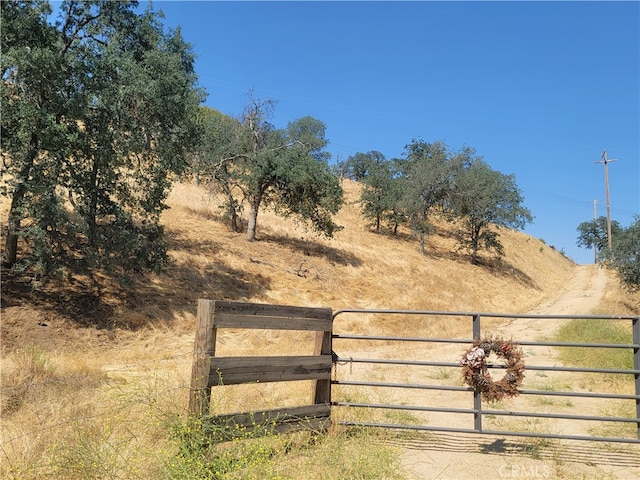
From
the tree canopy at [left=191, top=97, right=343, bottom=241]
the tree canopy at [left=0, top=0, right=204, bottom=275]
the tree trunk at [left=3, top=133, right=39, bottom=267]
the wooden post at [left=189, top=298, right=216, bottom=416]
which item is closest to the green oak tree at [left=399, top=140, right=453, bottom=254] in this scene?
the tree canopy at [left=191, top=97, right=343, bottom=241]

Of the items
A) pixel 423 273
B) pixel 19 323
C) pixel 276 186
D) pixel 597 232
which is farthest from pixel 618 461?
pixel 597 232

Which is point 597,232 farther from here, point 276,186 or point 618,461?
point 618,461

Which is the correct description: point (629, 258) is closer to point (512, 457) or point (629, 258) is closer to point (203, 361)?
point (512, 457)

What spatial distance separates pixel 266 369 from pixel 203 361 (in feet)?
2.71

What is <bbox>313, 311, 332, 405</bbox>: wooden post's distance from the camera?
6004mm

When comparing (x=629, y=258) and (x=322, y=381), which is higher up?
(x=629, y=258)

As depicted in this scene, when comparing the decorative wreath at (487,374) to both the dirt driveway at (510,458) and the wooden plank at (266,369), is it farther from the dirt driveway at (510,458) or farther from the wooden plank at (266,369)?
the wooden plank at (266,369)

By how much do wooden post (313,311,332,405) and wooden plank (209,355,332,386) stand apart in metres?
0.10

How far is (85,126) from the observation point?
13992mm

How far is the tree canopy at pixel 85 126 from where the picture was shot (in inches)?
489

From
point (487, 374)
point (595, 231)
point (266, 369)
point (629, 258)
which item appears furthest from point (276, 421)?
point (595, 231)

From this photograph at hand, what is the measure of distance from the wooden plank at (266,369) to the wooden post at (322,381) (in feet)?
0.34

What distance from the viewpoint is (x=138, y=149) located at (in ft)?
49.1

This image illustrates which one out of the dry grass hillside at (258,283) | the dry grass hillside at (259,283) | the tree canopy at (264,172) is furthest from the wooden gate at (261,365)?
the tree canopy at (264,172)
